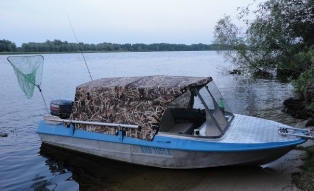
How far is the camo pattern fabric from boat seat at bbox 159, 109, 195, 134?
1.20ft

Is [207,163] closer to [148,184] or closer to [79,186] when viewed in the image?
[148,184]

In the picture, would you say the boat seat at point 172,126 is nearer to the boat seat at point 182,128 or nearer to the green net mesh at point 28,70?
the boat seat at point 182,128

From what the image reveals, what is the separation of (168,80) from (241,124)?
87.0 inches

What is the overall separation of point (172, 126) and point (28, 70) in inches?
193

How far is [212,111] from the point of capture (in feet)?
25.3

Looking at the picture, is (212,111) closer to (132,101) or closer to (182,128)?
(182,128)

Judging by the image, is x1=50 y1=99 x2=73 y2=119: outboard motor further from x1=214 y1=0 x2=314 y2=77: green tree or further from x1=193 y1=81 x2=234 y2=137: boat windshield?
x1=214 y1=0 x2=314 y2=77: green tree

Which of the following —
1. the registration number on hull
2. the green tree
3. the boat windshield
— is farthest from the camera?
the green tree

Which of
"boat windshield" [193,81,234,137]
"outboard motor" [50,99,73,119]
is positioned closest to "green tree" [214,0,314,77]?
"boat windshield" [193,81,234,137]

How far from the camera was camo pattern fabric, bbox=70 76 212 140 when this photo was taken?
7324mm

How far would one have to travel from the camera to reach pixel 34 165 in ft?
31.0

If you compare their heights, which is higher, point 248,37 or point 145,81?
point 248,37

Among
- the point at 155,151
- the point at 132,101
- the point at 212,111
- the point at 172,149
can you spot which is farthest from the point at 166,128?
the point at 212,111

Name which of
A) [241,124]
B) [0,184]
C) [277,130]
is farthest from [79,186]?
[277,130]
